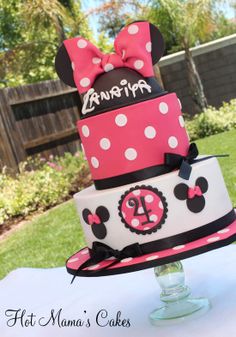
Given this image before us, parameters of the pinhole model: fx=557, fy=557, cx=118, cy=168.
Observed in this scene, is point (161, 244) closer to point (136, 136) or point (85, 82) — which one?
point (136, 136)

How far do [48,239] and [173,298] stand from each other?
172 inches

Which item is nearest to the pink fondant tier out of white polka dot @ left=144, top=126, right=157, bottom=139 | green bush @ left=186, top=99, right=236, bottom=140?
white polka dot @ left=144, top=126, right=157, bottom=139

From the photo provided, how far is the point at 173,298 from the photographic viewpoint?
62.6 inches

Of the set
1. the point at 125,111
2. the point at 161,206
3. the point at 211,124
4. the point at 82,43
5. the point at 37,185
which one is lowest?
the point at 211,124

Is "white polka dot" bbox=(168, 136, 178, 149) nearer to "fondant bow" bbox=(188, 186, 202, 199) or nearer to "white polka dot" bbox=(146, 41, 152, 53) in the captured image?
"fondant bow" bbox=(188, 186, 202, 199)

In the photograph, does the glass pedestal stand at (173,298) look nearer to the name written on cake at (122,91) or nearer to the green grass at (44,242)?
the name written on cake at (122,91)

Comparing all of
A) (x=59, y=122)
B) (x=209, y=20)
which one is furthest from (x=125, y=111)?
(x=209, y=20)

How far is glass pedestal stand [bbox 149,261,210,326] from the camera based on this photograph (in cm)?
155

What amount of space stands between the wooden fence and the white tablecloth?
254 inches

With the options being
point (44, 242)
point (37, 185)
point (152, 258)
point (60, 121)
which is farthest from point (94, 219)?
point (60, 121)

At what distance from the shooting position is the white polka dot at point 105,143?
60.8 inches

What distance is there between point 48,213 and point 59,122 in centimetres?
322

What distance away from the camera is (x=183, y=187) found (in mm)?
1474

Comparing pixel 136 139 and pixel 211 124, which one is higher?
pixel 136 139
